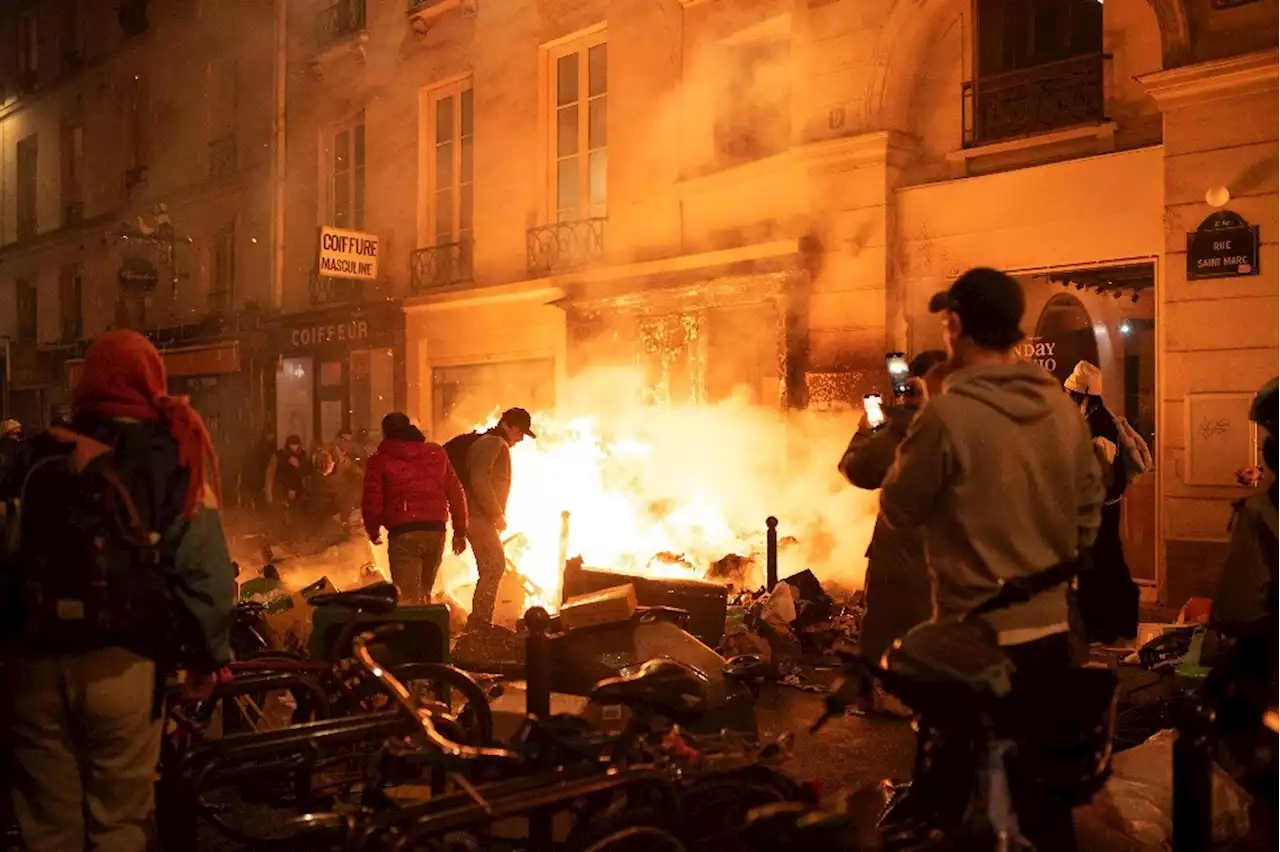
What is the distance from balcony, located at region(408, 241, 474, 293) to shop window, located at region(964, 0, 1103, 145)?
838 cm

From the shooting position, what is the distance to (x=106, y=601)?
3.25 m

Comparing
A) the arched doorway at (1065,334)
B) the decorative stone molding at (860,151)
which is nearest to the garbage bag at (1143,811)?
the arched doorway at (1065,334)

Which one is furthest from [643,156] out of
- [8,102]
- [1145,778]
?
[8,102]

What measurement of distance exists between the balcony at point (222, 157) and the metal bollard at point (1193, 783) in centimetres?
2172

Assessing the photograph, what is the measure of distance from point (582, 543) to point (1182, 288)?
640 cm

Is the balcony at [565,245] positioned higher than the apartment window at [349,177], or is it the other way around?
the apartment window at [349,177]

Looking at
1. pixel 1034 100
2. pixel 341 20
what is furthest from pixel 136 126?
pixel 1034 100

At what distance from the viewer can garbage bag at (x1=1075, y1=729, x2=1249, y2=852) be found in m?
3.84

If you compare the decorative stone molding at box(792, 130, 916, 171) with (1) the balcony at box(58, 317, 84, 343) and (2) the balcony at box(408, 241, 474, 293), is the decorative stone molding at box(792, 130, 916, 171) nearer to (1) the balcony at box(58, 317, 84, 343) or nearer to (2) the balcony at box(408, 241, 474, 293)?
(2) the balcony at box(408, 241, 474, 293)

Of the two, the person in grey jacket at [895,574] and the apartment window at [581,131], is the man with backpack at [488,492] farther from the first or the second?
the apartment window at [581,131]

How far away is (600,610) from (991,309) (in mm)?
3226

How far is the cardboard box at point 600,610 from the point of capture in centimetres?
581

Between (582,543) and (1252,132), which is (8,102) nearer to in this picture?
(582,543)

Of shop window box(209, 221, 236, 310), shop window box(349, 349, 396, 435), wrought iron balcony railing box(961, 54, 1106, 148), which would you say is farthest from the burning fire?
shop window box(209, 221, 236, 310)
